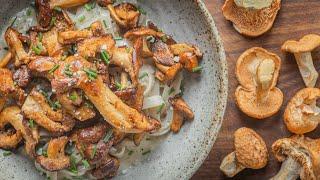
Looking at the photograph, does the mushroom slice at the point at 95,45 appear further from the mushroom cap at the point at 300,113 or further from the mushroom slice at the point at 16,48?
the mushroom cap at the point at 300,113

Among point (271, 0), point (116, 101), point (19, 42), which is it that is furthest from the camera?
point (271, 0)

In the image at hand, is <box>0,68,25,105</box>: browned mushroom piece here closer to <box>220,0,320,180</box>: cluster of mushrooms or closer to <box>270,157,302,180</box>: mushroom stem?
<box>220,0,320,180</box>: cluster of mushrooms

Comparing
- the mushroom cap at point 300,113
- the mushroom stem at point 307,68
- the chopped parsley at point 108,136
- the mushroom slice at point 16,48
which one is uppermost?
the mushroom slice at point 16,48

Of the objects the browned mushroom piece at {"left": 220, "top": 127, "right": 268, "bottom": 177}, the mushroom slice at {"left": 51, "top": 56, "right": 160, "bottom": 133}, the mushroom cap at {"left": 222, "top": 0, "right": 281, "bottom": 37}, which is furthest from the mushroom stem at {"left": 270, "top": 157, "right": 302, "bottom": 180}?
the mushroom slice at {"left": 51, "top": 56, "right": 160, "bottom": 133}

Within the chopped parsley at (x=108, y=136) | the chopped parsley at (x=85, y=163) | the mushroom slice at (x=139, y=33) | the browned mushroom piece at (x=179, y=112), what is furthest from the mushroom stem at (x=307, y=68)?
the chopped parsley at (x=85, y=163)

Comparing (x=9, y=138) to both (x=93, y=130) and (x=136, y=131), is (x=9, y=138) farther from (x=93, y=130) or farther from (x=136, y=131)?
(x=136, y=131)

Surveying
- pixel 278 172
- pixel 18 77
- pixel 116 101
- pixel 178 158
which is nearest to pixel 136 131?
pixel 116 101

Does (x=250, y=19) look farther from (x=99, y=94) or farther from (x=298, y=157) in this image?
(x=99, y=94)

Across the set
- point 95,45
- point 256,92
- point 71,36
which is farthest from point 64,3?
point 256,92
